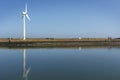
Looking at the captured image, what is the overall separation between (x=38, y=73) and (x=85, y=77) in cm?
334

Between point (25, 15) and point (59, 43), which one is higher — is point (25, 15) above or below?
above

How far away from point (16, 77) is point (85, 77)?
4385 millimetres

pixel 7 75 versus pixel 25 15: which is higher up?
pixel 25 15

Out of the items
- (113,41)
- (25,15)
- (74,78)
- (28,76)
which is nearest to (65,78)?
(74,78)

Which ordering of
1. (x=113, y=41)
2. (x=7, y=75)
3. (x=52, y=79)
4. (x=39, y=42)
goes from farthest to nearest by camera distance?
(x=113, y=41) < (x=39, y=42) < (x=7, y=75) < (x=52, y=79)

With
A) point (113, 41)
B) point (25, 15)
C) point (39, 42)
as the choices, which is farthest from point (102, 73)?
point (113, 41)

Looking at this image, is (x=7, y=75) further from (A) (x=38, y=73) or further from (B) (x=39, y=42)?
(B) (x=39, y=42)

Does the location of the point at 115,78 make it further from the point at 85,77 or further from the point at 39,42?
the point at 39,42

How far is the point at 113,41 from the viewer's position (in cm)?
6341

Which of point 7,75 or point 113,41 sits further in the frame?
point 113,41

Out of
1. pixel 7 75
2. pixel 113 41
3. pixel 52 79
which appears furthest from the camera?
pixel 113 41

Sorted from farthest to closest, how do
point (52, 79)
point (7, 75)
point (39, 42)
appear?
point (39, 42) → point (7, 75) → point (52, 79)

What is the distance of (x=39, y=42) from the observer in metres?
54.7

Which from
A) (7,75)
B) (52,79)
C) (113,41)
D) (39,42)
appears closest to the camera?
(52,79)
